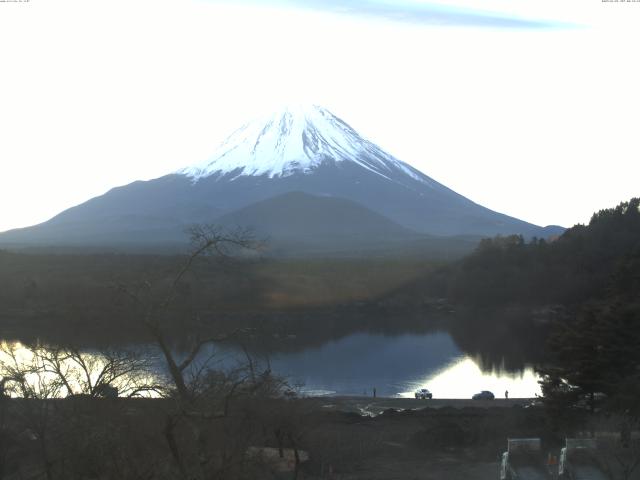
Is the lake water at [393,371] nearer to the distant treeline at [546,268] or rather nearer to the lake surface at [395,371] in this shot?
the lake surface at [395,371]

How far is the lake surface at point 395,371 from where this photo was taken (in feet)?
66.9

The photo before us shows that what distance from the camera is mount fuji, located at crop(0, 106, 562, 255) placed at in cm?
9325

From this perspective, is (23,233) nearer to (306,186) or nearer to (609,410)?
(306,186)

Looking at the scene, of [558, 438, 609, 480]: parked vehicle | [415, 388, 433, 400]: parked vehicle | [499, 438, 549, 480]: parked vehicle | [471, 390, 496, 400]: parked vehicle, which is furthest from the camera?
[415, 388, 433, 400]: parked vehicle

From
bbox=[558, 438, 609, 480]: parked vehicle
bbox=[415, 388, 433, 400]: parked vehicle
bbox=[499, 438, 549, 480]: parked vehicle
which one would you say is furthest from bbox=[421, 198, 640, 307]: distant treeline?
bbox=[558, 438, 609, 480]: parked vehicle

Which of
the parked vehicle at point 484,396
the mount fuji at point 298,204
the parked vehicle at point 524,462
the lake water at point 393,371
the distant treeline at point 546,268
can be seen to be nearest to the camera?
the parked vehicle at point 524,462

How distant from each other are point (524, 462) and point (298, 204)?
306 feet

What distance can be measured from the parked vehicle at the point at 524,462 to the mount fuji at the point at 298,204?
235 feet

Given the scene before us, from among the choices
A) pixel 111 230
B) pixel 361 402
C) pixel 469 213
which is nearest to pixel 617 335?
pixel 361 402

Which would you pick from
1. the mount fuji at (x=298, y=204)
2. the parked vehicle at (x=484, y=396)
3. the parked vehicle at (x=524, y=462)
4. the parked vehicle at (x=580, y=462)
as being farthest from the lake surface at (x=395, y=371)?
the mount fuji at (x=298, y=204)

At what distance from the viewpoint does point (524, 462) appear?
9.86 meters

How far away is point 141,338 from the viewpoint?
15.1 meters

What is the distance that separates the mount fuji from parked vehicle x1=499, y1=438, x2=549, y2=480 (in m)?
71.6

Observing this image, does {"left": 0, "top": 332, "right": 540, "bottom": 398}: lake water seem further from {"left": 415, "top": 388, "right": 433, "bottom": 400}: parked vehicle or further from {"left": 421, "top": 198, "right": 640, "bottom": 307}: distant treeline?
{"left": 421, "top": 198, "right": 640, "bottom": 307}: distant treeline
